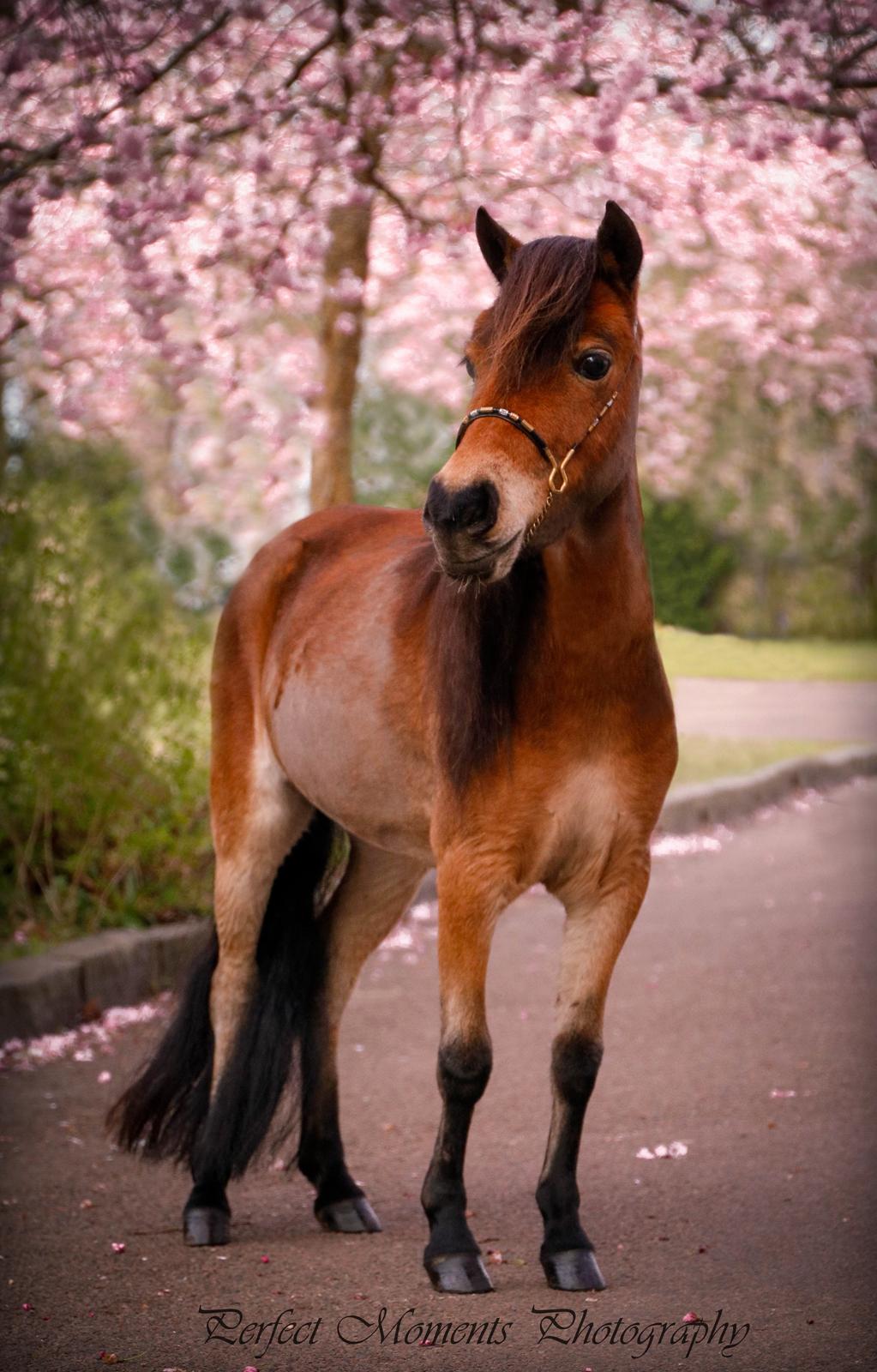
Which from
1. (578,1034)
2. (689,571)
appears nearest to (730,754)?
(689,571)

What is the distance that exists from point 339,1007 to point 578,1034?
3.51 ft

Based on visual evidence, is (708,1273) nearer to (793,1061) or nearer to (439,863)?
(439,863)

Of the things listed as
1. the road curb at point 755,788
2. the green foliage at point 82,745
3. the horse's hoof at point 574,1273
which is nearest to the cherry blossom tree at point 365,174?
the green foliage at point 82,745

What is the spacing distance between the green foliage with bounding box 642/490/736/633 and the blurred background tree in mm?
43

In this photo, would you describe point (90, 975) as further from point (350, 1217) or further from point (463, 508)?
point (463, 508)

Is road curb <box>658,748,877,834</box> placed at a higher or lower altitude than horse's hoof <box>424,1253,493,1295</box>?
lower

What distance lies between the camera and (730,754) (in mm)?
14180

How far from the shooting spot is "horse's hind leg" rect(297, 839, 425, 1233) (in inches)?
171

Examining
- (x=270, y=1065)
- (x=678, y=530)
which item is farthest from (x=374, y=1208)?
(x=678, y=530)

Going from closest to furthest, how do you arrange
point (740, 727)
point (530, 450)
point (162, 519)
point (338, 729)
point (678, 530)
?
point (530, 450) → point (338, 729) → point (678, 530) → point (740, 727) → point (162, 519)

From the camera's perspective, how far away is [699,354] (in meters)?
18.0

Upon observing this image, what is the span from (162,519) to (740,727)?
7.82m

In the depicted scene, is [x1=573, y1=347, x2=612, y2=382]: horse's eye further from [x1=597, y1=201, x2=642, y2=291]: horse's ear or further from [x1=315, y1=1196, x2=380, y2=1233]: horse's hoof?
[x1=315, y1=1196, x2=380, y2=1233]: horse's hoof

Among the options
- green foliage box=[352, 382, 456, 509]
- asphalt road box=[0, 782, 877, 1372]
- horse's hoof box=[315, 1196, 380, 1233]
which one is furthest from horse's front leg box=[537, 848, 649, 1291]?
green foliage box=[352, 382, 456, 509]
